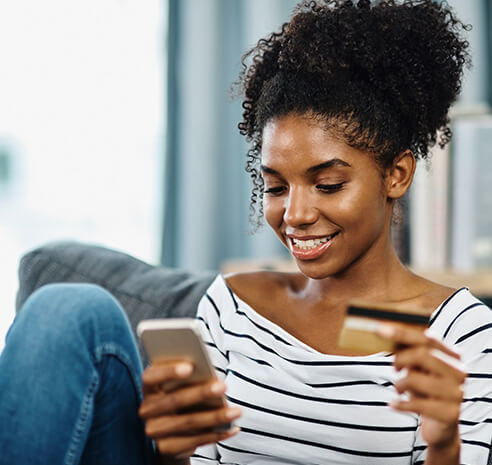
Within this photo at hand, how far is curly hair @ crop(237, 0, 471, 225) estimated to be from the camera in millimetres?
1010

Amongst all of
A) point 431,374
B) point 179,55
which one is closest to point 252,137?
point 431,374

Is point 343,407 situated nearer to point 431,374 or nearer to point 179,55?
point 431,374

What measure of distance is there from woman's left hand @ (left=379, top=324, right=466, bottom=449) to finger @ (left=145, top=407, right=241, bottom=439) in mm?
197

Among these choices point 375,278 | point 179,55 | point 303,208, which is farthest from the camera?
point 179,55

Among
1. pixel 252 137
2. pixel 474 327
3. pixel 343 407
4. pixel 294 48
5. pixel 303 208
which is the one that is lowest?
pixel 343 407

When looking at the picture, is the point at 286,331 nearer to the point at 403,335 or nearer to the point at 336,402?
the point at 336,402

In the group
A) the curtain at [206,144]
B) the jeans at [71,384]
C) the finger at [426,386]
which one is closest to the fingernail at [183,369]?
the jeans at [71,384]

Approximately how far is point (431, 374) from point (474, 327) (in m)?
0.30

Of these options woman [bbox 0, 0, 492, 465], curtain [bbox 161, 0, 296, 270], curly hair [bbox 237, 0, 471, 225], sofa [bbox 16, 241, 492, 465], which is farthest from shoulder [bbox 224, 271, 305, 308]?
curtain [bbox 161, 0, 296, 270]

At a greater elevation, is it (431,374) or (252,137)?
(252,137)

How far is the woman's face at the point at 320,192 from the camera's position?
0.97 metres

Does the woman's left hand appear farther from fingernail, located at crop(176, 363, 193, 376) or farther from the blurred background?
the blurred background

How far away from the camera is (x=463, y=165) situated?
72.4 inches

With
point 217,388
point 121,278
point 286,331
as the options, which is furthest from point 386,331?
point 121,278
